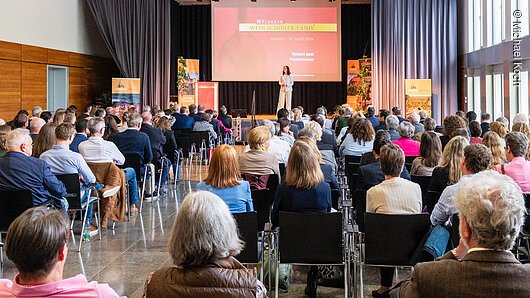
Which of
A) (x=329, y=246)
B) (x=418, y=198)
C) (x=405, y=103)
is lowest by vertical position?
(x=329, y=246)

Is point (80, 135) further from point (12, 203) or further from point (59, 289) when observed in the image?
point (59, 289)

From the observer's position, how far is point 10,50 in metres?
14.2

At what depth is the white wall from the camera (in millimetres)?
14195

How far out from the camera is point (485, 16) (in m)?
16.2

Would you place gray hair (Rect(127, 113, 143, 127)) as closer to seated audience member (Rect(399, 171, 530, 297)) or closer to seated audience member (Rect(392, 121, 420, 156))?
seated audience member (Rect(392, 121, 420, 156))

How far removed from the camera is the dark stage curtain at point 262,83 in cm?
2275

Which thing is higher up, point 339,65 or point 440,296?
point 339,65

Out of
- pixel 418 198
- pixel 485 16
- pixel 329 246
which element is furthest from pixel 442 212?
pixel 485 16

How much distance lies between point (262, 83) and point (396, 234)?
19640 mm

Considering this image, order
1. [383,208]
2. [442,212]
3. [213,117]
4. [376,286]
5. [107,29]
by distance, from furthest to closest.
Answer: [107,29], [213,117], [376,286], [383,208], [442,212]

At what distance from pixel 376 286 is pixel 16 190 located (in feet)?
10.6

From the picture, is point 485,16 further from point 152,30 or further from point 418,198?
point 418,198

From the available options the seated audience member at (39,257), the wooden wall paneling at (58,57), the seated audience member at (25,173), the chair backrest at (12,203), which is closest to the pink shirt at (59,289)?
the seated audience member at (39,257)

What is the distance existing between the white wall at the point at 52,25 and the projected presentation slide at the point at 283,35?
12.5 feet
